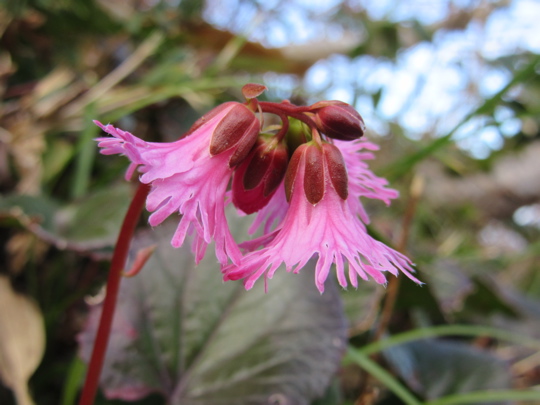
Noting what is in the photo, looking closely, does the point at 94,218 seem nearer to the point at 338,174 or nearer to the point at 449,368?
the point at 338,174

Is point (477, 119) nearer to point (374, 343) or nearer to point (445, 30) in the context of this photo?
point (374, 343)

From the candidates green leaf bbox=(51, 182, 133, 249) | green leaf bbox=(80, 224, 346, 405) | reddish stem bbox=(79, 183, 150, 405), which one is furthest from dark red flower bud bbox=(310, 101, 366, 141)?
green leaf bbox=(51, 182, 133, 249)

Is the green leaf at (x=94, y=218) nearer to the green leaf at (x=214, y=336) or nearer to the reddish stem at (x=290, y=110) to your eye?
the green leaf at (x=214, y=336)

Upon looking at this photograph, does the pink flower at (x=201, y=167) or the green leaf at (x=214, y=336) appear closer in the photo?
the pink flower at (x=201, y=167)

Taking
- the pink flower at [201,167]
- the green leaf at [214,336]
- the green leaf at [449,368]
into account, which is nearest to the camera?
the pink flower at [201,167]

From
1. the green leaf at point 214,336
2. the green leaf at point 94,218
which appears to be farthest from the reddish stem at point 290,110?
the green leaf at point 94,218

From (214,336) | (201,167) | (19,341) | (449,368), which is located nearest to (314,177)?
(201,167)

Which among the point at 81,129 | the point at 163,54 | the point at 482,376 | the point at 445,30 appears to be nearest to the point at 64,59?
the point at 163,54
